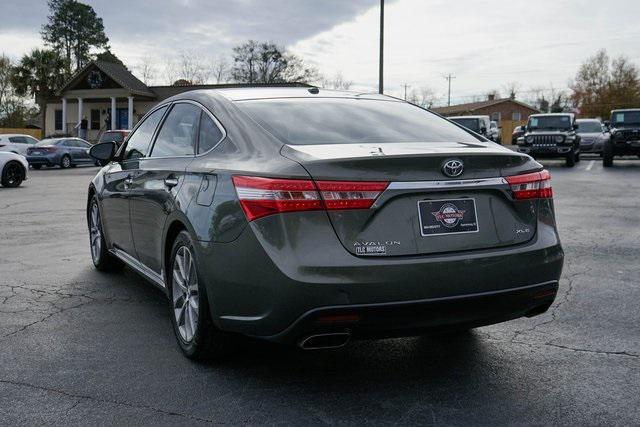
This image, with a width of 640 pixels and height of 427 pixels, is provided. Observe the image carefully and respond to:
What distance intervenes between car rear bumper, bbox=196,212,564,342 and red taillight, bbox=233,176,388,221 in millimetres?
69

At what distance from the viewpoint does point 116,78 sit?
165ft

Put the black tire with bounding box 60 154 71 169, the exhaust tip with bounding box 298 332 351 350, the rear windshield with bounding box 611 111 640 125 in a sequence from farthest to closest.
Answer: the black tire with bounding box 60 154 71 169 < the rear windshield with bounding box 611 111 640 125 < the exhaust tip with bounding box 298 332 351 350

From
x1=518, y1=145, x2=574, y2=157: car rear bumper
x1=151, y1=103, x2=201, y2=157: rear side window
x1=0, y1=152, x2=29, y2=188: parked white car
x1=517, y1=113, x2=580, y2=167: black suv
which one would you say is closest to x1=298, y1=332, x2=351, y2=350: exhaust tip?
x1=151, y1=103, x2=201, y2=157: rear side window

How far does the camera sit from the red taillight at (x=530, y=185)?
3.63m

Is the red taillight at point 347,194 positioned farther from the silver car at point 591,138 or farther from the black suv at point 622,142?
the silver car at point 591,138

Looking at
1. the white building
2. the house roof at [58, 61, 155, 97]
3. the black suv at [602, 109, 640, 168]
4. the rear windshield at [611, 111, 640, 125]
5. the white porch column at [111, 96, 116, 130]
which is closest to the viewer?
the black suv at [602, 109, 640, 168]

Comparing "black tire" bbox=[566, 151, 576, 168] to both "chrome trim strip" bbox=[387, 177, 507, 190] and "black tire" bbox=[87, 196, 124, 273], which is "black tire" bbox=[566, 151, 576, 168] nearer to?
"black tire" bbox=[87, 196, 124, 273]

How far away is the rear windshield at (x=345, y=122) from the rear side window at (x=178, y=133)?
47 centimetres

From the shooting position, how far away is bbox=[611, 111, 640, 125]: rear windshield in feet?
82.0

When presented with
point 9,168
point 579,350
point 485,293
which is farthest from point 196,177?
point 9,168

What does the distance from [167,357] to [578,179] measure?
55.0 feet

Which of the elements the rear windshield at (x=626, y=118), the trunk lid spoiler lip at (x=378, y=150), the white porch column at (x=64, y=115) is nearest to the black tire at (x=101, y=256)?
the trunk lid spoiler lip at (x=378, y=150)

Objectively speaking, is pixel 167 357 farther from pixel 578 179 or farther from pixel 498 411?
pixel 578 179

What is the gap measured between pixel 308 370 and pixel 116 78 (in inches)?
1951
